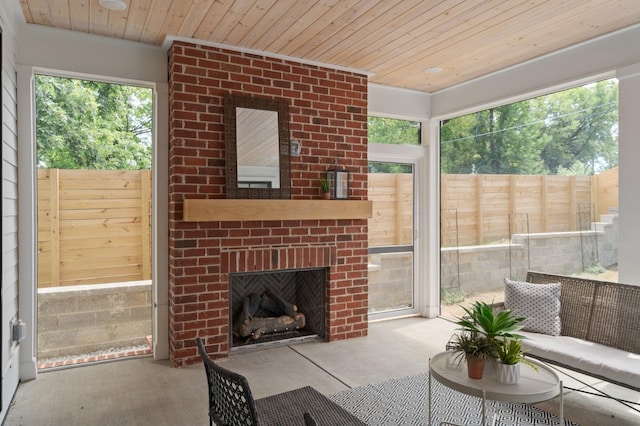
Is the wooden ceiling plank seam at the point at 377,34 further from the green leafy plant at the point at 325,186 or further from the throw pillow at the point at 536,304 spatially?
the throw pillow at the point at 536,304

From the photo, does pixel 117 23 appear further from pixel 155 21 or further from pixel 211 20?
pixel 211 20

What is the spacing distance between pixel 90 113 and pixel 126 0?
1.08m

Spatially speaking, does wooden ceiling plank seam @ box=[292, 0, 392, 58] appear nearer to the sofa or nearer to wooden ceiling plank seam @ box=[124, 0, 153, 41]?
wooden ceiling plank seam @ box=[124, 0, 153, 41]

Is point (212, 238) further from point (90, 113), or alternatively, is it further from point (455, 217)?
point (455, 217)

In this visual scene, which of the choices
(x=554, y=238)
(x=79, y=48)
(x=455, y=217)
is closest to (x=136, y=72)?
(x=79, y=48)

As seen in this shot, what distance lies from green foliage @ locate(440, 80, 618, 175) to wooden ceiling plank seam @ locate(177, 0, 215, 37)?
3.06m

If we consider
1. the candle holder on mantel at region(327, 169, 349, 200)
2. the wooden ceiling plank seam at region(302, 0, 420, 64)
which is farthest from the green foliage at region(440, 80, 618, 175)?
the wooden ceiling plank seam at region(302, 0, 420, 64)

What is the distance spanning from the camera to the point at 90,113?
3623mm

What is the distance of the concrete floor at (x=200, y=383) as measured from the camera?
2783 mm

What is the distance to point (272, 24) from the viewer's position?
3.32m

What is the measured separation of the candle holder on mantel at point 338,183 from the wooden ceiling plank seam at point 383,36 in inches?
40.5

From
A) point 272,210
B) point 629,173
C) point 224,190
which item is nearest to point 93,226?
point 224,190

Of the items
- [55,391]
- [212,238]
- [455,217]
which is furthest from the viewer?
[455,217]

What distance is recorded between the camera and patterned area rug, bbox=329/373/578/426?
274cm
